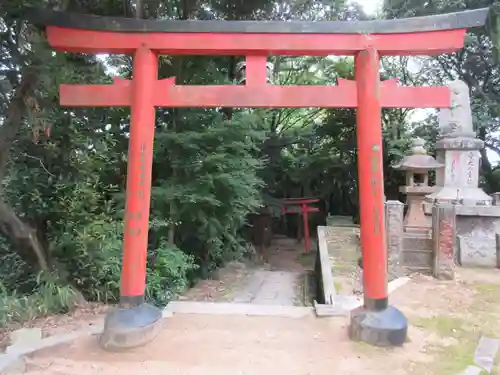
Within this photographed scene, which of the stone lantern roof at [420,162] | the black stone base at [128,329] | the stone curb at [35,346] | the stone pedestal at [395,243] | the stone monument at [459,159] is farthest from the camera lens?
the stone lantern roof at [420,162]

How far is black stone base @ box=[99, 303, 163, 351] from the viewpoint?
4023mm

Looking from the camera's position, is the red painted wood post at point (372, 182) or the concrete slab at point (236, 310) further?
the concrete slab at point (236, 310)

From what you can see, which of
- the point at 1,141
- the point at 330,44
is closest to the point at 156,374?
the point at 1,141

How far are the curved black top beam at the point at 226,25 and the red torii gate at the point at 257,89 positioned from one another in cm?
1

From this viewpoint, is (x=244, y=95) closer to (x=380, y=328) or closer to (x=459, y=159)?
(x=380, y=328)

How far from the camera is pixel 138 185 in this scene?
4.26 metres

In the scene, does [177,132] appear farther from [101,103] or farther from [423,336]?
[423,336]

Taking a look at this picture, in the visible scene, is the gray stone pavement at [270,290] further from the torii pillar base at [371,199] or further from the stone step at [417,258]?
the torii pillar base at [371,199]

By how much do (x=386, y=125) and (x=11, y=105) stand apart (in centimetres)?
1390

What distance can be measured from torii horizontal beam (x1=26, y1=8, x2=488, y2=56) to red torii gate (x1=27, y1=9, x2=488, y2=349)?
0.01 m

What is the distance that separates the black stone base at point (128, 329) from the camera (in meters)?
4.02

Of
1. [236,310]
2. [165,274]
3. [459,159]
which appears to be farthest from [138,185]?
[459,159]

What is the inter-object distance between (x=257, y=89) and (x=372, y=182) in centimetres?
154

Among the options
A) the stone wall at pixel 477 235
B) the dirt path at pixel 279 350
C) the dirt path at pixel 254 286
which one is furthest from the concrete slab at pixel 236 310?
the stone wall at pixel 477 235
